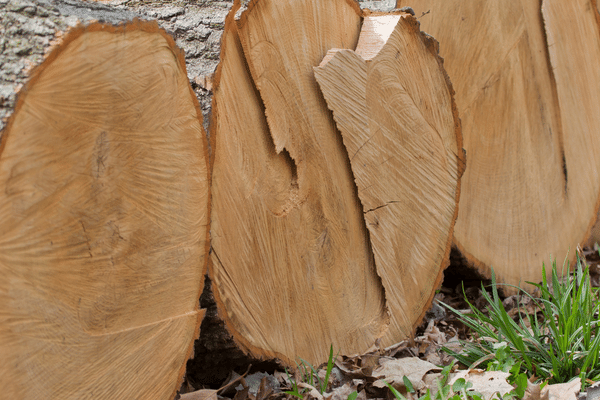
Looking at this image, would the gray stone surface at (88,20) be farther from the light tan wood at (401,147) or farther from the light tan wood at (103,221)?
the light tan wood at (401,147)

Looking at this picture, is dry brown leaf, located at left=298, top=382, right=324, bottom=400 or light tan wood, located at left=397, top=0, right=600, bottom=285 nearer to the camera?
dry brown leaf, located at left=298, top=382, right=324, bottom=400

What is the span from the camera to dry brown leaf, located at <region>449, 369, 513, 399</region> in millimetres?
1628

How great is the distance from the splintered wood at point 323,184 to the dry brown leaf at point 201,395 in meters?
0.17

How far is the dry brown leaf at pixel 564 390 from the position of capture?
162cm

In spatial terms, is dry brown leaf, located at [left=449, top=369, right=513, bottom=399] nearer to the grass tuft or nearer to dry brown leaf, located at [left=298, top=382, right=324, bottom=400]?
the grass tuft

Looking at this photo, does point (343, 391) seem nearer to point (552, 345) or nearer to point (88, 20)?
point (552, 345)

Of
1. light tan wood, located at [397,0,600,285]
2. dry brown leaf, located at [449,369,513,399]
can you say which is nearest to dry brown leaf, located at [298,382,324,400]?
dry brown leaf, located at [449,369,513,399]

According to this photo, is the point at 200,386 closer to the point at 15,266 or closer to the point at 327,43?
the point at 15,266

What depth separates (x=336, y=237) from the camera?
1.96 m

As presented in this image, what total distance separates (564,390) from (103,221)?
1.37m

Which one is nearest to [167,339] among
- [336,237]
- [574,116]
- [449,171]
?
[336,237]

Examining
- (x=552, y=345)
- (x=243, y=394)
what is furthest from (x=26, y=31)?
(x=552, y=345)

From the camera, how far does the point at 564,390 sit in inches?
65.5

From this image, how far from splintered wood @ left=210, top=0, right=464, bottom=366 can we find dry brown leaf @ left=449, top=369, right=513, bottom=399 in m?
0.42
